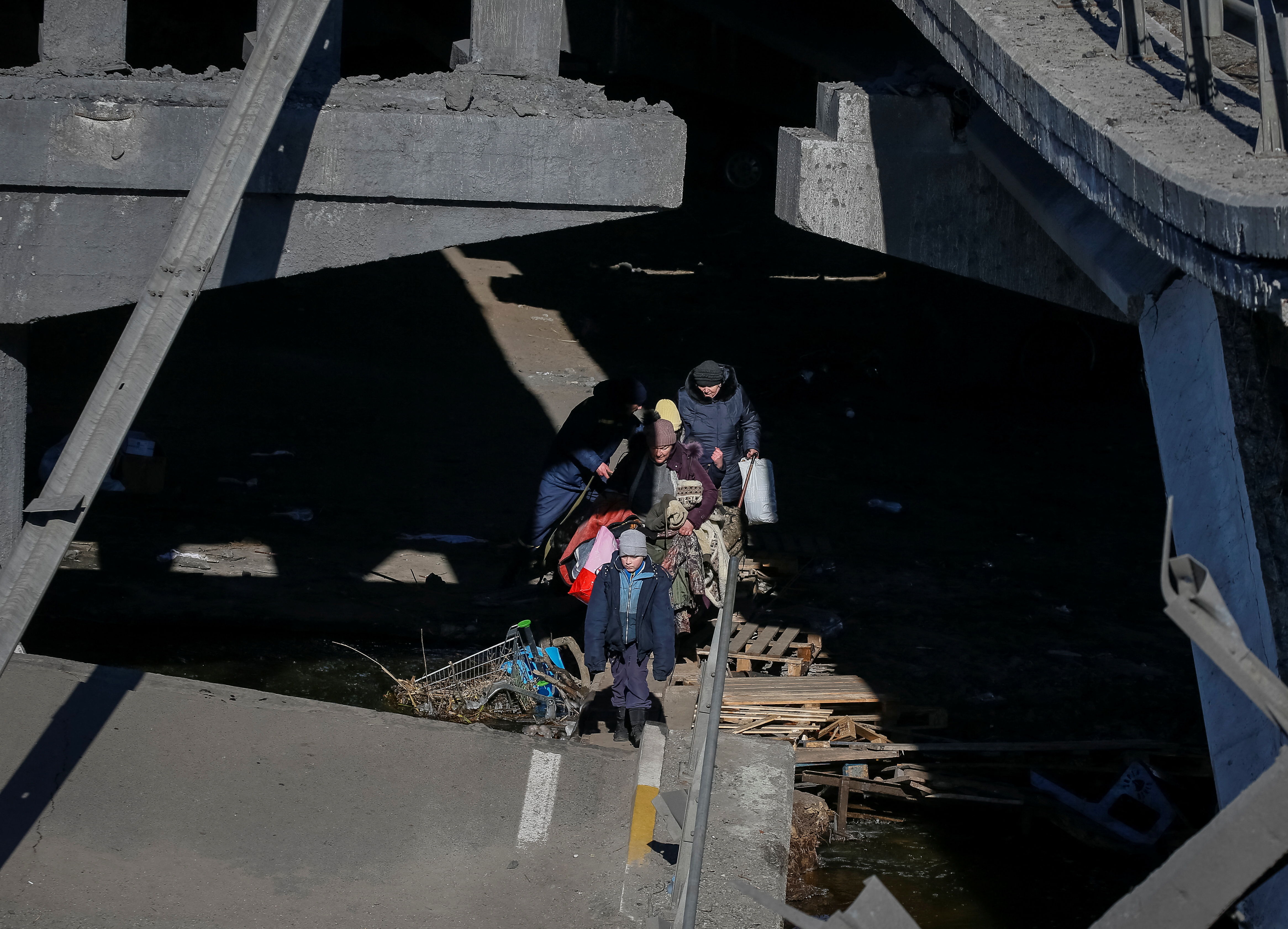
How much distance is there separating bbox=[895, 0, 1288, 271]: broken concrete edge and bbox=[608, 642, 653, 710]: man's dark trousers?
10.6 feet

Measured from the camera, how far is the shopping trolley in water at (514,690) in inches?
274

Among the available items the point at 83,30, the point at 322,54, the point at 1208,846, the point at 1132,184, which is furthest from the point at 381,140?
the point at 1208,846

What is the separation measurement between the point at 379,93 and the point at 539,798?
11.6 feet

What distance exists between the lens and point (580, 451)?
8.10 metres

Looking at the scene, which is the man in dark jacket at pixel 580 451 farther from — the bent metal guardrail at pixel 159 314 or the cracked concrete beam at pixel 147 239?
the bent metal guardrail at pixel 159 314

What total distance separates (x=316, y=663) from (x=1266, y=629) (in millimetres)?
5855

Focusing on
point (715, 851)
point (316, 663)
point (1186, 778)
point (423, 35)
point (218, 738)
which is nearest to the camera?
point (715, 851)

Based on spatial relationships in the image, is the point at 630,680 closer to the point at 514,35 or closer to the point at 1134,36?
the point at 514,35

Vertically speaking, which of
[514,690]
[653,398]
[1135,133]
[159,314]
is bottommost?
[653,398]

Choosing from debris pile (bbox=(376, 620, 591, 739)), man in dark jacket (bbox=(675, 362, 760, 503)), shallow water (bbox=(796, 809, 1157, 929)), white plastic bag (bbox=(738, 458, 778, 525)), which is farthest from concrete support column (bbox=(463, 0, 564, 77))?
shallow water (bbox=(796, 809, 1157, 929))

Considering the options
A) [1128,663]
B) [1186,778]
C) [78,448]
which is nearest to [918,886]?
[1186,778]

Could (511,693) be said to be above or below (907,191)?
below

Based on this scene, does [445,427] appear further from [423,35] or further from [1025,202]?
[1025,202]

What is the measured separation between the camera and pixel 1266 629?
11.7 ft
